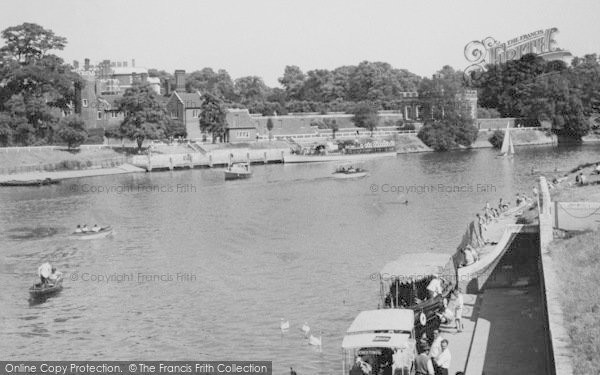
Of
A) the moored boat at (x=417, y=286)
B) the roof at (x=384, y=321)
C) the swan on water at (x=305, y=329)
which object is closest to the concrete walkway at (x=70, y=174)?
the swan on water at (x=305, y=329)

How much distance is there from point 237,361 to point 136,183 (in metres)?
68.2

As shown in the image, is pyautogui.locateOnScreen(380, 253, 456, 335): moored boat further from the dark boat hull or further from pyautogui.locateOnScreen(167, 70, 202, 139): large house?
pyautogui.locateOnScreen(167, 70, 202, 139): large house

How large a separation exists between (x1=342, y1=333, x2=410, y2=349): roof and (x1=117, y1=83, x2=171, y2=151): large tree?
95.7m

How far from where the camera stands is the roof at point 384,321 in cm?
2583

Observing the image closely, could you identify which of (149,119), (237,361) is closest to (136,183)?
(149,119)

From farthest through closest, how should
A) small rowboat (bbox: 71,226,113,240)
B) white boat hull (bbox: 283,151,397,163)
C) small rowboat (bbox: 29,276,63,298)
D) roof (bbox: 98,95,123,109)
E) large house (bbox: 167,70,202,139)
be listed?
large house (bbox: 167,70,202,139) < roof (bbox: 98,95,123,109) < white boat hull (bbox: 283,151,397,163) < small rowboat (bbox: 71,226,113,240) < small rowboat (bbox: 29,276,63,298)

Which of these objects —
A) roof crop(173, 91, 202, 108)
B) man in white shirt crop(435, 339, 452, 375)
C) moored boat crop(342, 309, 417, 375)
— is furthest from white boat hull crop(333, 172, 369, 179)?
man in white shirt crop(435, 339, 452, 375)

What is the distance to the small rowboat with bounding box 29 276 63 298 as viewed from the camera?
41.4 m

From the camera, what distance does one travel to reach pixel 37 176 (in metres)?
102

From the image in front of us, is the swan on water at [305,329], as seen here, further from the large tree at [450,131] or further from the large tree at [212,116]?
the large tree at [450,131]

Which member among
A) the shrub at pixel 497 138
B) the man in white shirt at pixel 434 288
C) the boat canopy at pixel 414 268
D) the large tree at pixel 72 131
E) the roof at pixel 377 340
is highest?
the large tree at pixel 72 131

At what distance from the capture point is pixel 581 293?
26844 mm

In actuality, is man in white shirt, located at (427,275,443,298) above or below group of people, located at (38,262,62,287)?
above

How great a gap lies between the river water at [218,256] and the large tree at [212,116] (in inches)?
1272
